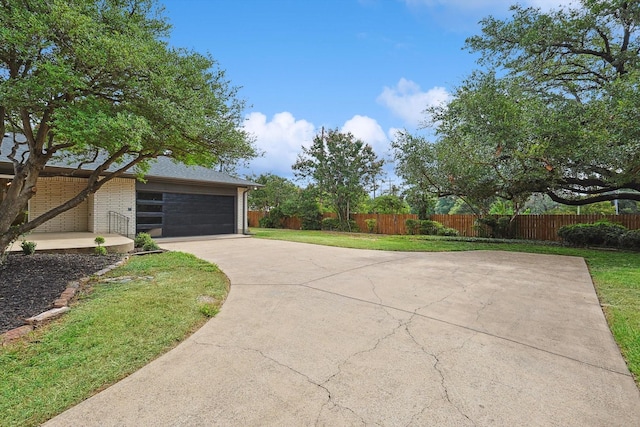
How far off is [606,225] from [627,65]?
504 centimetres

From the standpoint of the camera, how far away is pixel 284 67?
11703mm

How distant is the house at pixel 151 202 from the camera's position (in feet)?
36.4

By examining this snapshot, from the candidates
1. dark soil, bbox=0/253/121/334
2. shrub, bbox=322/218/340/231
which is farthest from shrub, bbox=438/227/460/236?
dark soil, bbox=0/253/121/334

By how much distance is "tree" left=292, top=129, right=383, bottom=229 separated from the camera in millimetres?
18984

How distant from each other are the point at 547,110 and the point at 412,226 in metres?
9.04

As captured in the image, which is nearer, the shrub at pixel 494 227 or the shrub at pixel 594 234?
the shrub at pixel 594 234

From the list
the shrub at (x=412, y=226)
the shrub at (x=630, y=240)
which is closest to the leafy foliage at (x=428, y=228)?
the shrub at (x=412, y=226)

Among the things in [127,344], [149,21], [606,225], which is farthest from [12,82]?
[606,225]

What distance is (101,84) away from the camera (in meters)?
4.47

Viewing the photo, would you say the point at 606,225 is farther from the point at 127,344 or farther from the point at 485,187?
the point at 127,344

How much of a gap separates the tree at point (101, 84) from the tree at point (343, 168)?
13.4 meters

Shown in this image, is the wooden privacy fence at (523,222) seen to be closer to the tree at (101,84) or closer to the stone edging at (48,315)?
the tree at (101,84)

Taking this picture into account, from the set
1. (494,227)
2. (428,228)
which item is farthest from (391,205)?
(494,227)

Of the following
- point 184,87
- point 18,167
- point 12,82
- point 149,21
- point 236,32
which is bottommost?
point 18,167
